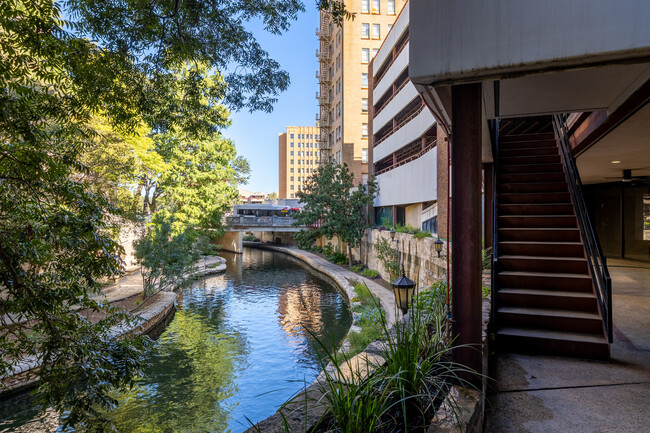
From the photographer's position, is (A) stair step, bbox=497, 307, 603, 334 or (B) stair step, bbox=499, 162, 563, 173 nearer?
(A) stair step, bbox=497, 307, 603, 334

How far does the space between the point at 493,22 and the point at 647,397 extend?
3.32 m

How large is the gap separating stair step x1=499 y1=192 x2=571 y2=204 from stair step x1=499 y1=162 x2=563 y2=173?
846 mm

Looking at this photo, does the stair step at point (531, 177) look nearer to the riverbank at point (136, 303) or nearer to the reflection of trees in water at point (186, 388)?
the reflection of trees in water at point (186, 388)

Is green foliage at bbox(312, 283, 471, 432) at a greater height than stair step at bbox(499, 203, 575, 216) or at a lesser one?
lesser

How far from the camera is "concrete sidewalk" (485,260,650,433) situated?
298cm

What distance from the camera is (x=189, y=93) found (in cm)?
772

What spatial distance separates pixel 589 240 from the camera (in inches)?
200

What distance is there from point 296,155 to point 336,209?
303 ft

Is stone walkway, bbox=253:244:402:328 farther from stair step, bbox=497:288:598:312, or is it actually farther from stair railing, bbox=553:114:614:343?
stair railing, bbox=553:114:614:343

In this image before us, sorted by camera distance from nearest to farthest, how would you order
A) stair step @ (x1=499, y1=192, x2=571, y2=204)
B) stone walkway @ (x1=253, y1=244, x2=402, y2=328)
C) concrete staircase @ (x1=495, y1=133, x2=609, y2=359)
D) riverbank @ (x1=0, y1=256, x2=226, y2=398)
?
concrete staircase @ (x1=495, y1=133, x2=609, y2=359)
stair step @ (x1=499, y1=192, x2=571, y2=204)
riverbank @ (x1=0, y1=256, x2=226, y2=398)
stone walkway @ (x1=253, y1=244, x2=402, y2=328)

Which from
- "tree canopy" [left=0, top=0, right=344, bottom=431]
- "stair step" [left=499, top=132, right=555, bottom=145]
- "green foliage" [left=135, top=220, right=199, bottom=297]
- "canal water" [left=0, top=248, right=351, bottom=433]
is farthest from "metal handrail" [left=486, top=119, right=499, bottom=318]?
"green foliage" [left=135, top=220, right=199, bottom=297]

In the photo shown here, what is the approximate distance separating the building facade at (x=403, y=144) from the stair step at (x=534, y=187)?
8.65 m

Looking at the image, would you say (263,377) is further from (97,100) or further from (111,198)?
(111,198)

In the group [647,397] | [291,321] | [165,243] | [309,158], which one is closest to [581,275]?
[647,397]
